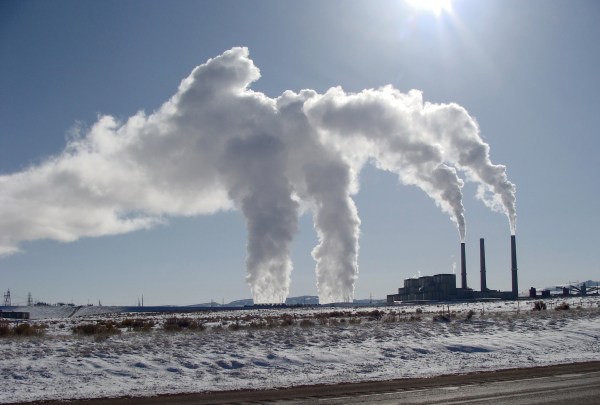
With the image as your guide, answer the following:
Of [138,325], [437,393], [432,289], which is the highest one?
[437,393]

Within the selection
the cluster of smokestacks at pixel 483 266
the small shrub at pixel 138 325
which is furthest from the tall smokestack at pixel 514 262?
the small shrub at pixel 138 325

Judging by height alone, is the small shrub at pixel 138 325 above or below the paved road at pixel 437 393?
below

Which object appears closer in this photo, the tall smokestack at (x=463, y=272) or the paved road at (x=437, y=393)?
the paved road at (x=437, y=393)

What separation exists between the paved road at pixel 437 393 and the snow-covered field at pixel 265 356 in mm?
1495

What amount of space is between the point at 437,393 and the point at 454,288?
89.3 m

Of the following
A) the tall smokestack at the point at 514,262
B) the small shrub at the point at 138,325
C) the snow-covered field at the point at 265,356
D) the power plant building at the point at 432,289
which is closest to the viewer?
the snow-covered field at the point at 265,356

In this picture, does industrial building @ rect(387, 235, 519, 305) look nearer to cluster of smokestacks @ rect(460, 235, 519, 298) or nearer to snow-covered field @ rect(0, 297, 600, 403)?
cluster of smokestacks @ rect(460, 235, 519, 298)

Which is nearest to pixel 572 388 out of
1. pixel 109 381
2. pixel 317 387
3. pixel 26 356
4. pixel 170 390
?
pixel 317 387

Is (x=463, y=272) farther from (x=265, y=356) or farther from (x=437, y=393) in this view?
(x=437, y=393)

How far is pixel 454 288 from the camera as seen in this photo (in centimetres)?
10081

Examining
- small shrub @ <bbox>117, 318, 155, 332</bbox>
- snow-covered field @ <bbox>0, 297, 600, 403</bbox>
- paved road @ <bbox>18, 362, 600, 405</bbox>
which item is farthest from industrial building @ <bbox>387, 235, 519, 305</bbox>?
paved road @ <bbox>18, 362, 600, 405</bbox>

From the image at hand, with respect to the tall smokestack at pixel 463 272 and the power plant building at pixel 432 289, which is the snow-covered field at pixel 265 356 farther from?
the power plant building at pixel 432 289

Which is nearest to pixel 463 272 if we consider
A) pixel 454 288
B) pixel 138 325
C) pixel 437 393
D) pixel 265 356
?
pixel 454 288

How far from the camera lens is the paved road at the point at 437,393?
13.6 metres
